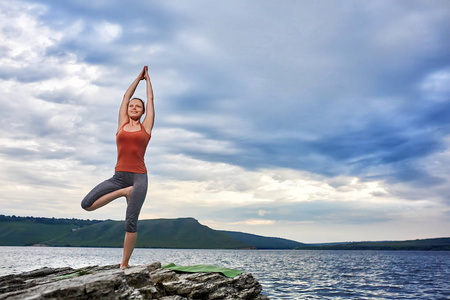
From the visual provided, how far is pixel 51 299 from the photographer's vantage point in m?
5.65

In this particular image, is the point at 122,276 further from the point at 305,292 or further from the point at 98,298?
the point at 305,292

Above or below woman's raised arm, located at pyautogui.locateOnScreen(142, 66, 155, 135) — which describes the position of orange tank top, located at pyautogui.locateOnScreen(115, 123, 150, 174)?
below

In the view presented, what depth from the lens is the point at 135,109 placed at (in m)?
10.5

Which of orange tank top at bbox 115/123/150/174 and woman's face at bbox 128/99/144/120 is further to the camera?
woman's face at bbox 128/99/144/120

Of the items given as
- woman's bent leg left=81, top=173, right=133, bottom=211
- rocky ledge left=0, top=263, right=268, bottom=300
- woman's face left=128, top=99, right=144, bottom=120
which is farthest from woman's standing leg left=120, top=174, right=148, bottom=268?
woman's face left=128, top=99, right=144, bottom=120

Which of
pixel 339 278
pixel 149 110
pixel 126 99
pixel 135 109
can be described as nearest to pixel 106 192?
pixel 135 109

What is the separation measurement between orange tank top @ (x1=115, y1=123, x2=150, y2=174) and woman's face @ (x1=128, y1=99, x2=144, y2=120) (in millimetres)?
665

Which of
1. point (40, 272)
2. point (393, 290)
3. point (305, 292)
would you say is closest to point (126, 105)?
point (40, 272)

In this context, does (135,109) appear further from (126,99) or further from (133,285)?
(133,285)

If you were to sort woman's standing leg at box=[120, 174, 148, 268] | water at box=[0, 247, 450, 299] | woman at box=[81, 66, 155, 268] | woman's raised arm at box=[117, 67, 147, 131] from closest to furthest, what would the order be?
woman at box=[81, 66, 155, 268] → woman's standing leg at box=[120, 174, 148, 268] → woman's raised arm at box=[117, 67, 147, 131] → water at box=[0, 247, 450, 299]

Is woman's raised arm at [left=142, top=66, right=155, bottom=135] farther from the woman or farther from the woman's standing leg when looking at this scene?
the woman's standing leg

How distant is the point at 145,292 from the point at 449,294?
116ft

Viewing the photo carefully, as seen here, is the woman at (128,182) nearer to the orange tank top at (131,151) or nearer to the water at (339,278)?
the orange tank top at (131,151)

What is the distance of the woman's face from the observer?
10406mm
